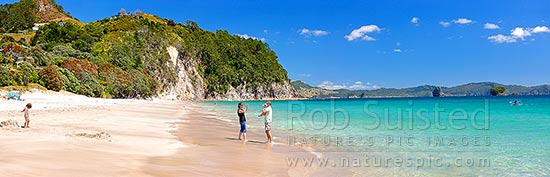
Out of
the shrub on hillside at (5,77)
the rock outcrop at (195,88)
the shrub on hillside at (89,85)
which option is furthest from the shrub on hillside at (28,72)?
the rock outcrop at (195,88)

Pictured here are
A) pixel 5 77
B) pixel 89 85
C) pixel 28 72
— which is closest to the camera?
pixel 5 77

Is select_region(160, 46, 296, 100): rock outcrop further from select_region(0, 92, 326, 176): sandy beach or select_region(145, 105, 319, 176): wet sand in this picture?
select_region(0, 92, 326, 176): sandy beach

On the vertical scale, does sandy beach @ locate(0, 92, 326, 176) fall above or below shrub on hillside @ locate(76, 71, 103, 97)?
below

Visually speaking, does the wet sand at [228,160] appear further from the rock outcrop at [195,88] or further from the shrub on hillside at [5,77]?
the rock outcrop at [195,88]

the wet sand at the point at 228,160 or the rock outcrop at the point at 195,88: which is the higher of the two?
the rock outcrop at the point at 195,88

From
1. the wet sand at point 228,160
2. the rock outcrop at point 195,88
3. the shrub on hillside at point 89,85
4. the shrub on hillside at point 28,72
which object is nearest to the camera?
the wet sand at point 228,160

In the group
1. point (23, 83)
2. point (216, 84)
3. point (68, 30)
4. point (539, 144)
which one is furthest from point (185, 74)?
point (539, 144)

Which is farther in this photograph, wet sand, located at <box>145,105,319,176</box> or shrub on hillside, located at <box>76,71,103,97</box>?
shrub on hillside, located at <box>76,71,103,97</box>

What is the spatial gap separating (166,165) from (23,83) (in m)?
39.9

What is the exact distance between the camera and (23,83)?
41.0 m

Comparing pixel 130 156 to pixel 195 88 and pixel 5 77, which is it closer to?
pixel 5 77

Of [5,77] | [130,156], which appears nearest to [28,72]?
[5,77]

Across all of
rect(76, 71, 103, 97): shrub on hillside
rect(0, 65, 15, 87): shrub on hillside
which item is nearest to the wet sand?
rect(0, 65, 15, 87): shrub on hillside

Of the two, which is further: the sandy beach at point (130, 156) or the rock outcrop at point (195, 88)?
the rock outcrop at point (195, 88)
